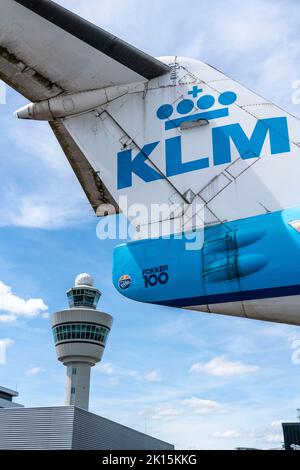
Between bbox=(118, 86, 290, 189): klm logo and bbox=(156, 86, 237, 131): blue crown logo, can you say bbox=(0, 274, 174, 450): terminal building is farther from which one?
bbox=(156, 86, 237, 131): blue crown logo

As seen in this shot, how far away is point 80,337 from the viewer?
73062 mm

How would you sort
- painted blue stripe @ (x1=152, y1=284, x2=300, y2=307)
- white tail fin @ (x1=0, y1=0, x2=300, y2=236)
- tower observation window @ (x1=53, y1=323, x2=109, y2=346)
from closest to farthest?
painted blue stripe @ (x1=152, y1=284, x2=300, y2=307) → white tail fin @ (x1=0, y1=0, x2=300, y2=236) → tower observation window @ (x1=53, y1=323, x2=109, y2=346)

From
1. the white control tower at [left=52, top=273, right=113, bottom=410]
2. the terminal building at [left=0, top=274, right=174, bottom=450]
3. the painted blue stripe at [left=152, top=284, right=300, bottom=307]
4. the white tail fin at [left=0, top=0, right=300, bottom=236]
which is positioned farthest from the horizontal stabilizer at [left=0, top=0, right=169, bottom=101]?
the white control tower at [left=52, top=273, right=113, bottom=410]

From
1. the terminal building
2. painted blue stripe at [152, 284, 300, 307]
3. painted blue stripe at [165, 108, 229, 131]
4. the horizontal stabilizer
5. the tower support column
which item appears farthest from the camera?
the tower support column

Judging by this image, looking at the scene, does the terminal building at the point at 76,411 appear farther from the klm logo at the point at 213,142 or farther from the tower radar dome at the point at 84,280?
the klm logo at the point at 213,142

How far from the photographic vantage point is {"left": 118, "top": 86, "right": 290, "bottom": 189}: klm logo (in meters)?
6.54

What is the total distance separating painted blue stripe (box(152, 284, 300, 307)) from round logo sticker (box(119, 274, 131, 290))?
1.72 feet

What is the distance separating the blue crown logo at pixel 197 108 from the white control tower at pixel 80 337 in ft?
224

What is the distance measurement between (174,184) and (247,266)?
1.71 meters

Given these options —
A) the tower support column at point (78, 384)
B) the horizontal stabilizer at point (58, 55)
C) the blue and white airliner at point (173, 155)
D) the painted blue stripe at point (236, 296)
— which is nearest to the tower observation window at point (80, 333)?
the tower support column at point (78, 384)

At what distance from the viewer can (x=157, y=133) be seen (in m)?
7.28

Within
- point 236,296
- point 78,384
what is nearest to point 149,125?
point 236,296

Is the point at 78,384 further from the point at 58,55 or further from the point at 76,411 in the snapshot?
the point at 58,55
